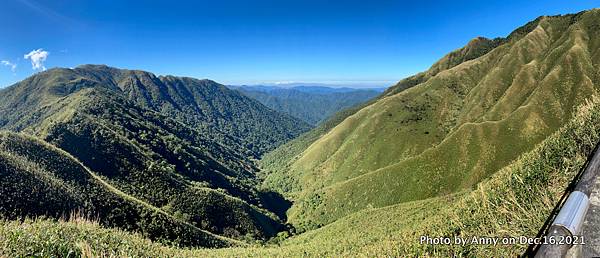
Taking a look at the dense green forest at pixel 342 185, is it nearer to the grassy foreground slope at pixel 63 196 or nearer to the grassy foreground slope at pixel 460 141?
the grassy foreground slope at pixel 63 196

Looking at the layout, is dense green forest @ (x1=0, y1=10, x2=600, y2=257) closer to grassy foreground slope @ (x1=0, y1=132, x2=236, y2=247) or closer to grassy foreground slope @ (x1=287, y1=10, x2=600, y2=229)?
grassy foreground slope @ (x1=0, y1=132, x2=236, y2=247)

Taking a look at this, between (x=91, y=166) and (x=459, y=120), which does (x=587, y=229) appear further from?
(x=459, y=120)

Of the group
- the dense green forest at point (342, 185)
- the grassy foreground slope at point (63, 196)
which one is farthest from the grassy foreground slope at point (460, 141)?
the grassy foreground slope at point (63, 196)

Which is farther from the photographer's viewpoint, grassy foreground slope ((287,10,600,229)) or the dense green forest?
grassy foreground slope ((287,10,600,229))

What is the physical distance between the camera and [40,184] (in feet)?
191

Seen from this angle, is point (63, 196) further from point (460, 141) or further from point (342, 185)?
point (460, 141)

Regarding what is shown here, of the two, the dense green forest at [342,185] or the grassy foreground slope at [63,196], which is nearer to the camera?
the dense green forest at [342,185]

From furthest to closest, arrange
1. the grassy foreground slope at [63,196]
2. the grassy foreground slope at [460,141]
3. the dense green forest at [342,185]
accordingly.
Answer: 1. the grassy foreground slope at [460,141]
2. the grassy foreground slope at [63,196]
3. the dense green forest at [342,185]

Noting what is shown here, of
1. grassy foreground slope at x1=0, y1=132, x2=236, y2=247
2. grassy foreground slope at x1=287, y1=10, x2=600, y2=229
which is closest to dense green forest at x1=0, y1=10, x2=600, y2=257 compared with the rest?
grassy foreground slope at x1=0, y1=132, x2=236, y2=247

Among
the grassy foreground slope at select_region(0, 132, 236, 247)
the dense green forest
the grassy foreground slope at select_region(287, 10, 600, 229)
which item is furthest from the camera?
the grassy foreground slope at select_region(287, 10, 600, 229)

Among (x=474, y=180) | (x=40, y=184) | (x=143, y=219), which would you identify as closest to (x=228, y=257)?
(x=143, y=219)

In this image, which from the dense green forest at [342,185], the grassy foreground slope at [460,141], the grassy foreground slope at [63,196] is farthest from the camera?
the grassy foreground slope at [460,141]

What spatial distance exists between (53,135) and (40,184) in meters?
68.0

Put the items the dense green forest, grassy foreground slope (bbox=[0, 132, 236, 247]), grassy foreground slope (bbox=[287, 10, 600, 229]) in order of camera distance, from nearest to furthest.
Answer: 1. the dense green forest
2. grassy foreground slope (bbox=[0, 132, 236, 247])
3. grassy foreground slope (bbox=[287, 10, 600, 229])
